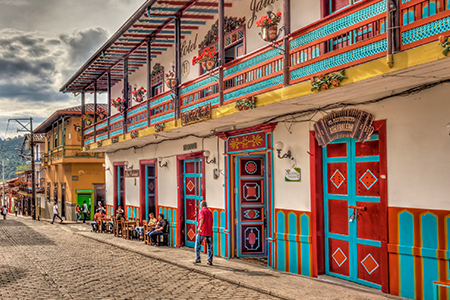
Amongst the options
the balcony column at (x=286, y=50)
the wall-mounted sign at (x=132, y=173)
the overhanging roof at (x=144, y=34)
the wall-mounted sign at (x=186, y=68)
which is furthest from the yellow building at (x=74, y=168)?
the balcony column at (x=286, y=50)

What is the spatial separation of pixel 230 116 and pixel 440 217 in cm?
501

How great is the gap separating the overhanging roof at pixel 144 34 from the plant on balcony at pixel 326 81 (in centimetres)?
550

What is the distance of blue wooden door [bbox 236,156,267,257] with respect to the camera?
1212 centimetres

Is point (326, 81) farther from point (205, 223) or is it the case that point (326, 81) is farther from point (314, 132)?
point (205, 223)

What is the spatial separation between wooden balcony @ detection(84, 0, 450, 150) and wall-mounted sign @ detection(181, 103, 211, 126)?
17 centimetres

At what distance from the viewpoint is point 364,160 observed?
27.9 ft

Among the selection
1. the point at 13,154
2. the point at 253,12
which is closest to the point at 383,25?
the point at 253,12

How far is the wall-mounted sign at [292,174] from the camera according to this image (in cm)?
984

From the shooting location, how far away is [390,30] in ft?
20.1

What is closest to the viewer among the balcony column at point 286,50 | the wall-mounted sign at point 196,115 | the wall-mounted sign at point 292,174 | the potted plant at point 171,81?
the balcony column at point 286,50

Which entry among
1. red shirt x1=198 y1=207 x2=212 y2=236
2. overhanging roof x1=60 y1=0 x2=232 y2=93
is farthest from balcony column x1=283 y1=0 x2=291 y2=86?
red shirt x1=198 y1=207 x2=212 y2=236

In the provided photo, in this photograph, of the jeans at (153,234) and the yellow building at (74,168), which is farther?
the yellow building at (74,168)

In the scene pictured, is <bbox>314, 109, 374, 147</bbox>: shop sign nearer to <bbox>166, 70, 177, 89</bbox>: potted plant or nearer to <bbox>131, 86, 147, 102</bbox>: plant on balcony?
<bbox>166, 70, 177, 89</bbox>: potted plant

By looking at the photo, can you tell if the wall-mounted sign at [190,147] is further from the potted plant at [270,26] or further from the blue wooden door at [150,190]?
the potted plant at [270,26]
